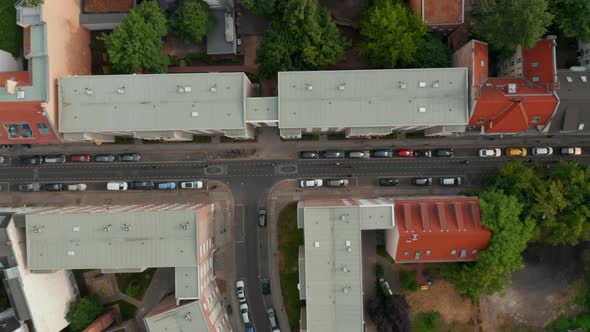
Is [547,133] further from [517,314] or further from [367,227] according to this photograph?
[367,227]

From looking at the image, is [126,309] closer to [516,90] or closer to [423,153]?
[423,153]

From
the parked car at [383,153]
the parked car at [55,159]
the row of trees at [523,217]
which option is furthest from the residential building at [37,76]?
the row of trees at [523,217]


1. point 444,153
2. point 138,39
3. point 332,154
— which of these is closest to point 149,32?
point 138,39

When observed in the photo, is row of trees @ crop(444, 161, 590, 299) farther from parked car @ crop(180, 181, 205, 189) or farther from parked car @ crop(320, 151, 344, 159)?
parked car @ crop(180, 181, 205, 189)

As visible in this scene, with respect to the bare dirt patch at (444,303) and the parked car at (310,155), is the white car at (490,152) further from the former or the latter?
the parked car at (310,155)

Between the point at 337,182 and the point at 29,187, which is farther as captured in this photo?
the point at 29,187

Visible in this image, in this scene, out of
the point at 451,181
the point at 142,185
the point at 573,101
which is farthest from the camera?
the point at 142,185

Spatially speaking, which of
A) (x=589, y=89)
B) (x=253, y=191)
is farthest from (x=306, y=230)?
(x=589, y=89)
